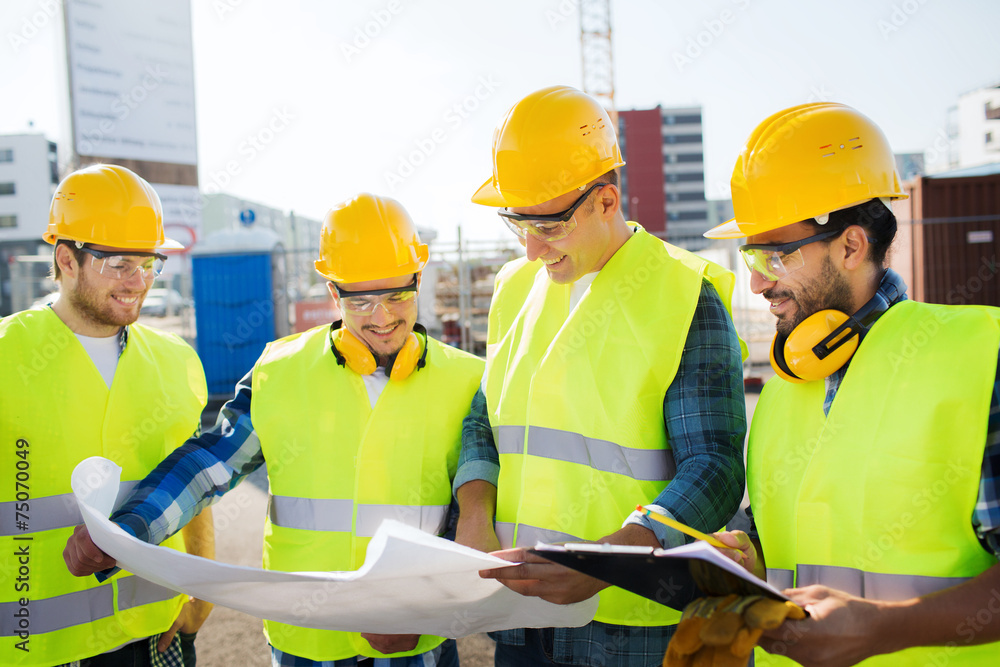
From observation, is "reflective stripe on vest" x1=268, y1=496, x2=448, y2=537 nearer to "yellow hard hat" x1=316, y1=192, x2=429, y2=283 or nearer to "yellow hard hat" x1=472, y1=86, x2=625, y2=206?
"yellow hard hat" x1=316, y1=192, x2=429, y2=283

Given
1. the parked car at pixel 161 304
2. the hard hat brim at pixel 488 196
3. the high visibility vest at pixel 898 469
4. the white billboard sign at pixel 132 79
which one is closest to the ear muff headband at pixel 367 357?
the hard hat brim at pixel 488 196

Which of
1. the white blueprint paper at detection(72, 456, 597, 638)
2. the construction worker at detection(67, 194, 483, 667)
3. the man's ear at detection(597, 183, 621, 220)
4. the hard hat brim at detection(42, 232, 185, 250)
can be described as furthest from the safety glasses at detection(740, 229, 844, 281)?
the hard hat brim at detection(42, 232, 185, 250)

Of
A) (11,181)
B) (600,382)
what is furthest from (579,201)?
(11,181)

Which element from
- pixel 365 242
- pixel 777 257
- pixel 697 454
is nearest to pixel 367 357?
pixel 365 242

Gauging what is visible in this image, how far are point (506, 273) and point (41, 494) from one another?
186cm

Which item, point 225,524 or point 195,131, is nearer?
point 225,524

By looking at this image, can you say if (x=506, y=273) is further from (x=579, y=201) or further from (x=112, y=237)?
(x=112, y=237)

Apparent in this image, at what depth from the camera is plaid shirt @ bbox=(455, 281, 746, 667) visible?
1.78m

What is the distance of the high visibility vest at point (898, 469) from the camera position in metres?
1.43

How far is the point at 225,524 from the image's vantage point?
6332mm

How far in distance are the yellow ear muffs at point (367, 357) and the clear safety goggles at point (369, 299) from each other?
0.34 ft

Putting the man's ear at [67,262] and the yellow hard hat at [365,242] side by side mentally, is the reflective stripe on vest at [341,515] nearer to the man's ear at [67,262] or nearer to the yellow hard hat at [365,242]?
the yellow hard hat at [365,242]

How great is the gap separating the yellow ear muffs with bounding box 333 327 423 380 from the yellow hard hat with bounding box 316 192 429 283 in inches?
8.7

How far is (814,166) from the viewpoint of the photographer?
1.68 metres
